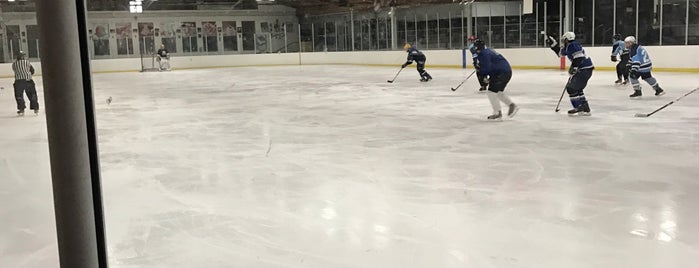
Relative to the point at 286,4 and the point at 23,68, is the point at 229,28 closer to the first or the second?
the point at 286,4

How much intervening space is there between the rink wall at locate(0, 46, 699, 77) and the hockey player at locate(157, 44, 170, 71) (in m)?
0.88

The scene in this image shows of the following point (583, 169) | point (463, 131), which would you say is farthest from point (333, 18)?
point (583, 169)

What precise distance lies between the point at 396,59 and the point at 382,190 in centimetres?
1813

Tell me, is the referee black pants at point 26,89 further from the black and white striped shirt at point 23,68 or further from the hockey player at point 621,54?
the hockey player at point 621,54

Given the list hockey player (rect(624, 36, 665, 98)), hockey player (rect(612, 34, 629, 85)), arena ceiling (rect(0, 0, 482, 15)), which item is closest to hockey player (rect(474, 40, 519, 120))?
hockey player (rect(624, 36, 665, 98))

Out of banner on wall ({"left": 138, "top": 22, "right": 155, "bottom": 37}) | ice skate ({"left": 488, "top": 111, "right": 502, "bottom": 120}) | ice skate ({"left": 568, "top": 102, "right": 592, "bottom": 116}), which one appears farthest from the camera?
banner on wall ({"left": 138, "top": 22, "right": 155, "bottom": 37})

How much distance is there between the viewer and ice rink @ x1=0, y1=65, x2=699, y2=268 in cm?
271

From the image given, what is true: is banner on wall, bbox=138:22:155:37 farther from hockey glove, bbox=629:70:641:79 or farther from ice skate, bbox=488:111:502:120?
ice skate, bbox=488:111:502:120

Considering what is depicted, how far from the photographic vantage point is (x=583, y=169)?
14.5 ft

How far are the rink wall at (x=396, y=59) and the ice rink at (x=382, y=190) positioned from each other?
23.7 ft

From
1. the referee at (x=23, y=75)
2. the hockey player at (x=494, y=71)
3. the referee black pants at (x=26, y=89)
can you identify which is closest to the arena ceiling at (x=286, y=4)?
the referee black pants at (x=26, y=89)

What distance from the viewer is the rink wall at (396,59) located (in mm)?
14398

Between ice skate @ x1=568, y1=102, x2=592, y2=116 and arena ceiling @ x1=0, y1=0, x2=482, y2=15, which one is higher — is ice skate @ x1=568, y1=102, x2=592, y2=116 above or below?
below

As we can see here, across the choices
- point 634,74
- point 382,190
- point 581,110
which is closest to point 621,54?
point 634,74
